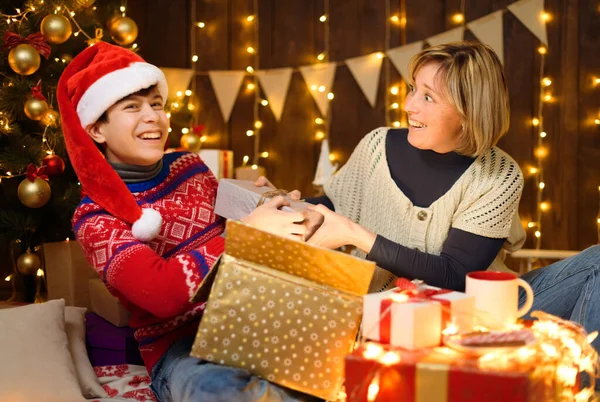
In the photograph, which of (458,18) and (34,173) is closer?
(34,173)

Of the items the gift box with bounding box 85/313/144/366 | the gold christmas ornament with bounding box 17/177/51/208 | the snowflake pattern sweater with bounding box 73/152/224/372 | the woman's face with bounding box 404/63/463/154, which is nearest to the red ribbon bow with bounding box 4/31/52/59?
the gold christmas ornament with bounding box 17/177/51/208

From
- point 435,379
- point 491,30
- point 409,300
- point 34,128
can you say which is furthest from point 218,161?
point 435,379

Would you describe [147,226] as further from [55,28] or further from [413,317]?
[55,28]

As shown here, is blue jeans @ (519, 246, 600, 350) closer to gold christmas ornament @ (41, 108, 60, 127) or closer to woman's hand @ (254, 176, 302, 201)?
woman's hand @ (254, 176, 302, 201)

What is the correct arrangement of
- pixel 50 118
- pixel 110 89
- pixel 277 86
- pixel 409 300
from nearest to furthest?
pixel 409 300 → pixel 110 89 → pixel 50 118 → pixel 277 86

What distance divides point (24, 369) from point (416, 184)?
1.21 m

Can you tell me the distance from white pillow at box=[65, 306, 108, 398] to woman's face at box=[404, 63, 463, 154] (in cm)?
113

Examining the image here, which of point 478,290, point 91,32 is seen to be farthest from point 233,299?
point 91,32

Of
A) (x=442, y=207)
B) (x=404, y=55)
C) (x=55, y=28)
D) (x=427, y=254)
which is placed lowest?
(x=427, y=254)

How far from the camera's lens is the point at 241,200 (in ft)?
6.24

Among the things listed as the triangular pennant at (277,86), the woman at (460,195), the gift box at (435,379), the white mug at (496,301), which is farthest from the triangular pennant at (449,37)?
the gift box at (435,379)

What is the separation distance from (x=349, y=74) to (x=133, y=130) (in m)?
2.50

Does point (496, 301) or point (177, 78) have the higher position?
point (177, 78)

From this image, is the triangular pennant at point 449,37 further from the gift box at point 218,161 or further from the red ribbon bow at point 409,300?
the red ribbon bow at point 409,300
